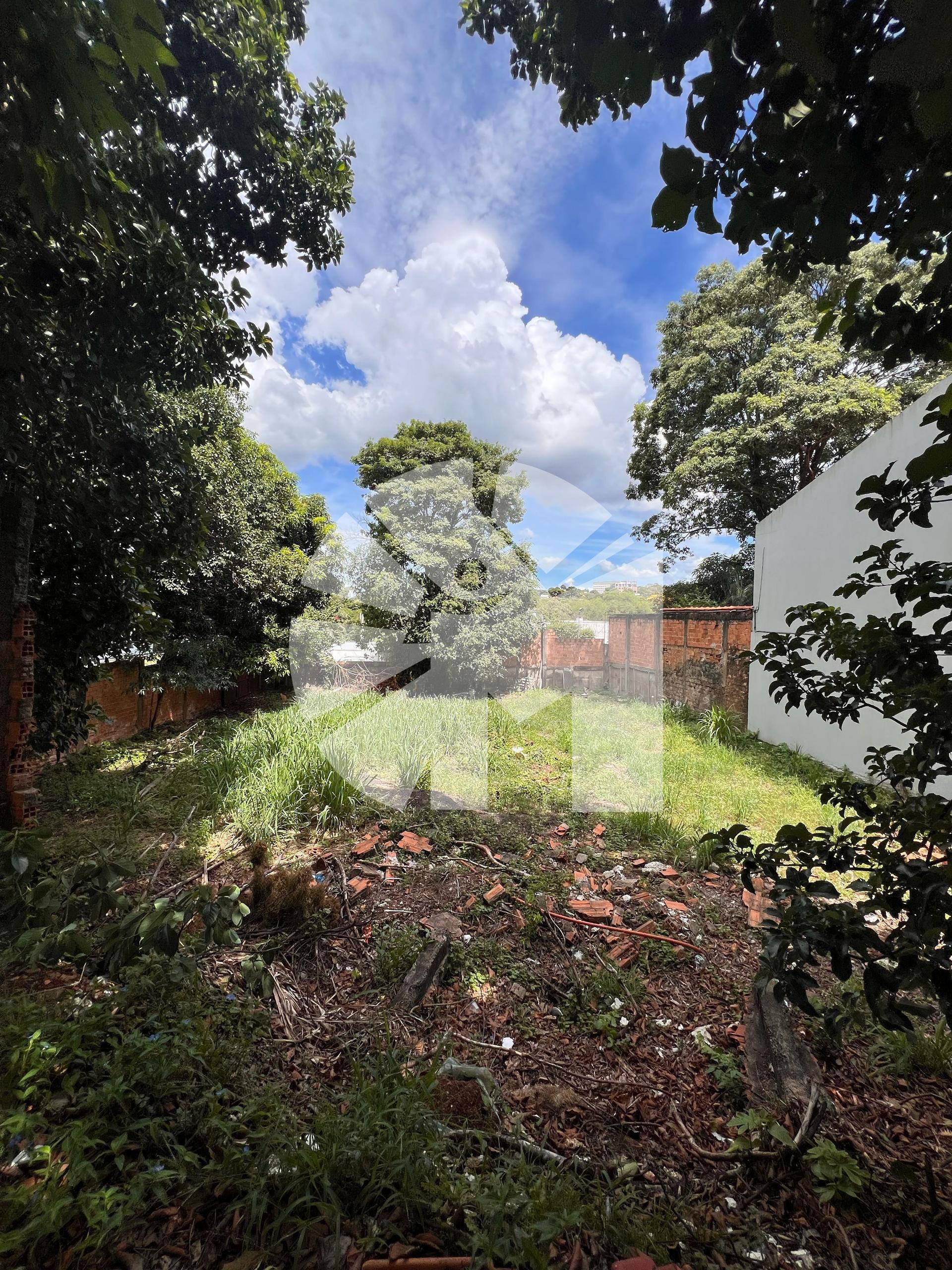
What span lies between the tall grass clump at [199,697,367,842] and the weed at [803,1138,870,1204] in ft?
8.65

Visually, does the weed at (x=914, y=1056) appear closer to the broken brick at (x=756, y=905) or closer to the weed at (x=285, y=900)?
the broken brick at (x=756, y=905)

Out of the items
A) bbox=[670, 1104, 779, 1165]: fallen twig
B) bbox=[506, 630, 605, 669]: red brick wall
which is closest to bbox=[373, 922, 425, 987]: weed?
bbox=[670, 1104, 779, 1165]: fallen twig

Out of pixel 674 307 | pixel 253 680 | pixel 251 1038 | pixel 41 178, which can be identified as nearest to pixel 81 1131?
pixel 251 1038

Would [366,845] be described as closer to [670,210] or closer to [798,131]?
[670,210]

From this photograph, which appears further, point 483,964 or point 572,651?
point 572,651

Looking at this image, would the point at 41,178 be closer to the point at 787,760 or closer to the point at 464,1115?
the point at 464,1115

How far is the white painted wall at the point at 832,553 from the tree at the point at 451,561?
2.61m

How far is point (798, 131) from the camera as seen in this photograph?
2.40 feet

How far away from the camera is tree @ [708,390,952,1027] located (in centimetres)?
69

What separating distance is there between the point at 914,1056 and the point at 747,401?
9684 millimetres

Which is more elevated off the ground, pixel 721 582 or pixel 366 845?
pixel 721 582

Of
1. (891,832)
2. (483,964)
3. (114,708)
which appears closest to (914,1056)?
(891,832)

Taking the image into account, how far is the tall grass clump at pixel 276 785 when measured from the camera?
312 cm

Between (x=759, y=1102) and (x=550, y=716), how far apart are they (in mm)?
4959
